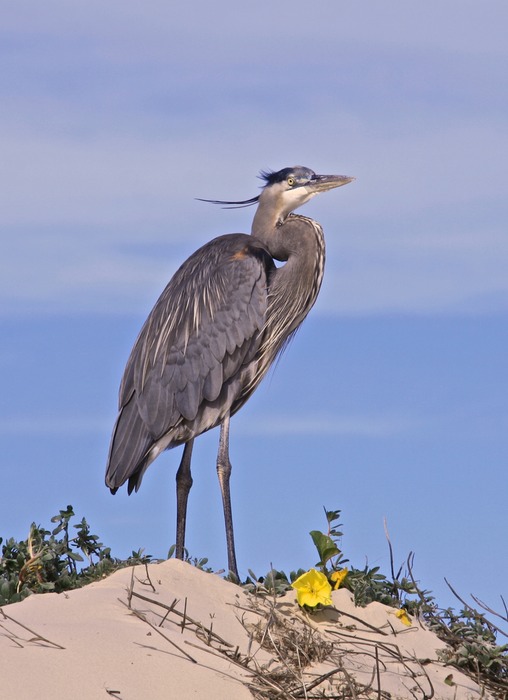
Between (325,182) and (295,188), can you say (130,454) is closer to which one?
(295,188)

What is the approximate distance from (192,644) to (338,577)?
137 cm

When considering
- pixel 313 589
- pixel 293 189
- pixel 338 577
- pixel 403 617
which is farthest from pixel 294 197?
pixel 313 589

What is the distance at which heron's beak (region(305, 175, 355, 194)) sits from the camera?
9.35m

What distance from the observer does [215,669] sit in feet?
15.1

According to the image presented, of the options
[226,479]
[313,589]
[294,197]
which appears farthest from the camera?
[294,197]

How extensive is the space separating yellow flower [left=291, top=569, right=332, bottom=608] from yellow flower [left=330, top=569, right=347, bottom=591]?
370 millimetres

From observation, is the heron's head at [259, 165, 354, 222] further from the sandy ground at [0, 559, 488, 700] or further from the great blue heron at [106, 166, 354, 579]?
the sandy ground at [0, 559, 488, 700]

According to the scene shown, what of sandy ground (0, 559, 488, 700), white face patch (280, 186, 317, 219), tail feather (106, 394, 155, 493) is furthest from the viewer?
white face patch (280, 186, 317, 219)

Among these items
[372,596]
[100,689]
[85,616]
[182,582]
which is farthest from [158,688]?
[372,596]

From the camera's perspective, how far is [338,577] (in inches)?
229

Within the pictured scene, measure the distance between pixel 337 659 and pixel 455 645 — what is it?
1.13 meters

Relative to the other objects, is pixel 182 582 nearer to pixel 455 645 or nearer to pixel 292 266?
pixel 455 645

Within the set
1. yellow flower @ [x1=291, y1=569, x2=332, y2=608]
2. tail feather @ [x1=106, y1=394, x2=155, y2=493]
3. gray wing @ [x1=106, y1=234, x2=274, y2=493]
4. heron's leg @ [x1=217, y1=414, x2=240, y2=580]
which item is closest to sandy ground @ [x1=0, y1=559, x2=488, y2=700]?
yellow flower @ [x1=291, y1=569, x2=332, y2=608]

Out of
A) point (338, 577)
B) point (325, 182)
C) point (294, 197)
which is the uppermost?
point (325, 182)
